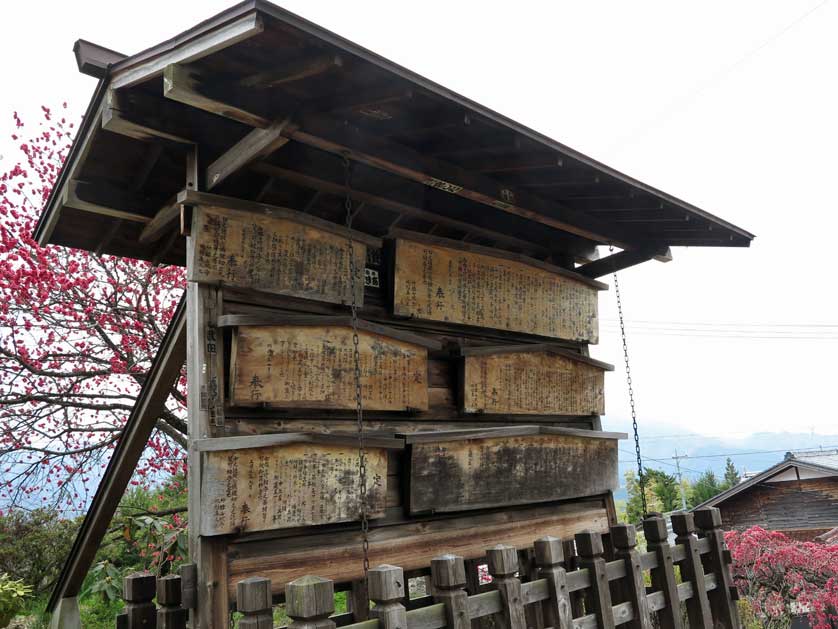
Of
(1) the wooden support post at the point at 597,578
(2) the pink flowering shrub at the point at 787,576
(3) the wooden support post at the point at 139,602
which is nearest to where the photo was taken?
(3) the wooden support post at the point at 139,602

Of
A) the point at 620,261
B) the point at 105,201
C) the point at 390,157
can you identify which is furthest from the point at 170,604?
the point at 620,261

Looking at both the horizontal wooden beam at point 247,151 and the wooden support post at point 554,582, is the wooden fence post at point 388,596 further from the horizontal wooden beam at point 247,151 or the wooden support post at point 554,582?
the horizontal wooden beam at point 247,151

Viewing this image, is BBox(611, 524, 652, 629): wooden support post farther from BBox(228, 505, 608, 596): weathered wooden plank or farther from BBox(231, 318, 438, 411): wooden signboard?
BBox(231, 318, 438, 411): wooden signboard

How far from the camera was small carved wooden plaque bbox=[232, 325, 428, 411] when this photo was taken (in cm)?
321

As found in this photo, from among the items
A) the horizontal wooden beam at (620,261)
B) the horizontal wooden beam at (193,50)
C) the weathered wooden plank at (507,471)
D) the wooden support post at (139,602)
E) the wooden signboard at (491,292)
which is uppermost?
the horizontal wooden beam at (193,50)

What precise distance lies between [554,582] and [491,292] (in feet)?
7.01

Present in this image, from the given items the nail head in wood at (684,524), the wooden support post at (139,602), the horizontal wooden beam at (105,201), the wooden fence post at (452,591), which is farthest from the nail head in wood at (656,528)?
the horizontal wooden beam at (105,201)

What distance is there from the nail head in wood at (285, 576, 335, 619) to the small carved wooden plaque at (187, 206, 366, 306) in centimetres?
170

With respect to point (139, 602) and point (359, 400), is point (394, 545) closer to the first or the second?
point (359, 400)

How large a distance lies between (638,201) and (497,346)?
155 cm

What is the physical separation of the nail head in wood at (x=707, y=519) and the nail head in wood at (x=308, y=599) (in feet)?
10.6

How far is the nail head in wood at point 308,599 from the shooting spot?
88.4 inches

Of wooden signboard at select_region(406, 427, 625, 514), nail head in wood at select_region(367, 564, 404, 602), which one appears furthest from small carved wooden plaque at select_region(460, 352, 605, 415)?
nail head in wood at select_region(367, 564, 404, 602)

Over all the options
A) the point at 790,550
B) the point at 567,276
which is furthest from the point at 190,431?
the point at 790,550
